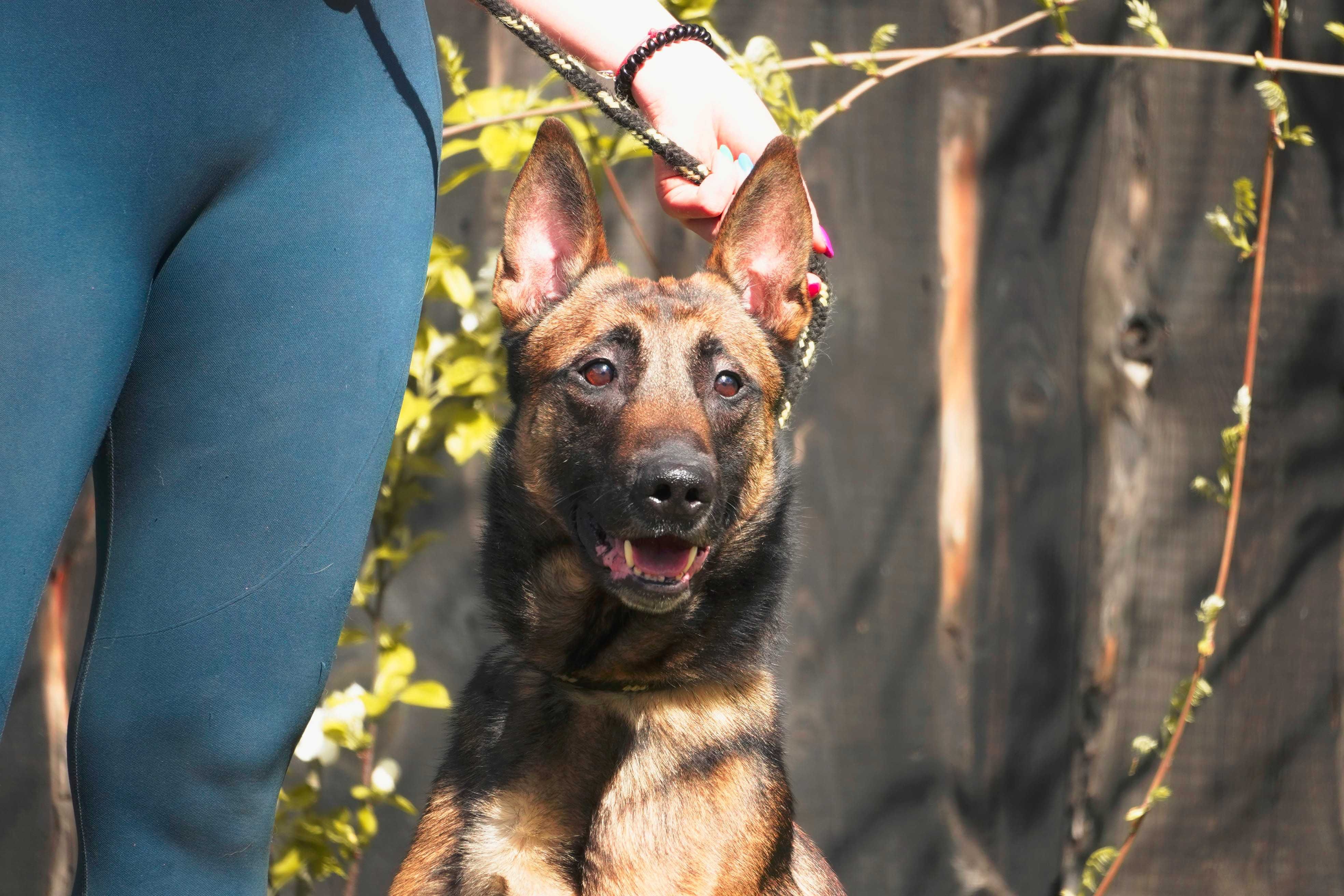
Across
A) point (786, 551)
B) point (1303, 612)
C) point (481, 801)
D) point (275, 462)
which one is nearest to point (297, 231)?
point (275, 462)

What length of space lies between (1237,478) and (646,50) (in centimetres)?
211

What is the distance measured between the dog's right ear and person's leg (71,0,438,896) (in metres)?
0.90

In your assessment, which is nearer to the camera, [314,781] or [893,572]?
[314,781]

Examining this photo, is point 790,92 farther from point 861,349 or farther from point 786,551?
point 786,551

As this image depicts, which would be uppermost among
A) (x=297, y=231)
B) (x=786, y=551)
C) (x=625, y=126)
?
(x=625, y=126)

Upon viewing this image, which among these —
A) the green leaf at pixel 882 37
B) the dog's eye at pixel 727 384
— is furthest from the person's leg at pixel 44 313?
the green leaf at pixel 882 37

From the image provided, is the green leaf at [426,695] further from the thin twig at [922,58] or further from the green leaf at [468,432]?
the thin twig at [922,58]

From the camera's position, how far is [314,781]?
354cm

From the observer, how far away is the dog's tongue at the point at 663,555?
242 centimetres

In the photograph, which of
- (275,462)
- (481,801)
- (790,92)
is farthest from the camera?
(790,92)

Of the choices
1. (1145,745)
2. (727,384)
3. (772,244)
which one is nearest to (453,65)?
(772,244)

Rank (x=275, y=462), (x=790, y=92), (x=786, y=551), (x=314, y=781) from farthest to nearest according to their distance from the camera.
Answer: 1. (x=314, y=781)
2. (x=790, y=92)
3. (x=786, y=551)
4. (x=275, y=462)

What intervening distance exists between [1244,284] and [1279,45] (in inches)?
29.8

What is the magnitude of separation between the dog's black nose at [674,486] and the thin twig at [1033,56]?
3.89 ft
